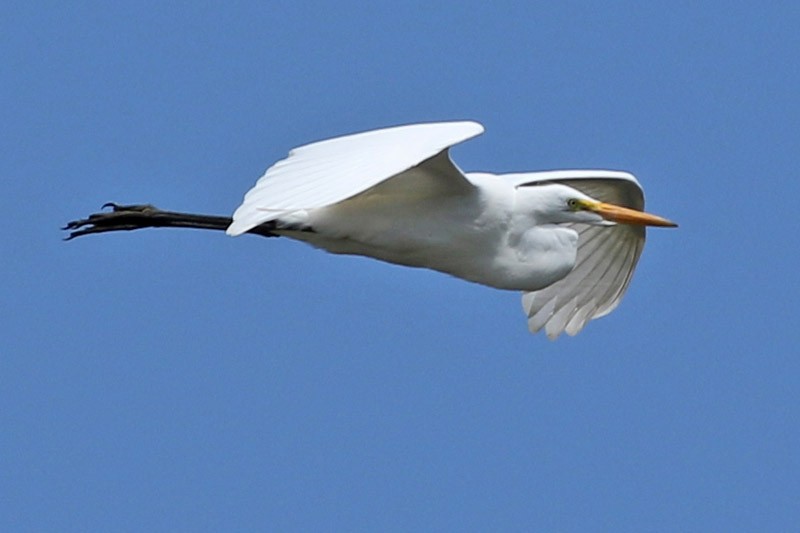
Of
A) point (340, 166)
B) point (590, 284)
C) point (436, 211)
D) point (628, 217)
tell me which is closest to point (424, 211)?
point (436, 211)

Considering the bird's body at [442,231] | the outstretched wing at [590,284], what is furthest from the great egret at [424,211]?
the outstretched wing at [590,284]

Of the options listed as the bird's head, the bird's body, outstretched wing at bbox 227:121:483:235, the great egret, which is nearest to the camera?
outstretched wing at bbox 227:121:483:235

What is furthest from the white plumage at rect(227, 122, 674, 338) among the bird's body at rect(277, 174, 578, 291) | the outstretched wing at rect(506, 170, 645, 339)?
the outstretched wing at rect(506, 170, 645, 339)

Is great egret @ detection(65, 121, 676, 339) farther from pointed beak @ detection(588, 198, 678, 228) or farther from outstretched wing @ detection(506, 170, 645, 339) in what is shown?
outstretched wing @ detection(506, 170, 645, 339)

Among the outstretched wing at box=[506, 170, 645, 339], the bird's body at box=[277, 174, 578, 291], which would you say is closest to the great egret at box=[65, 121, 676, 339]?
the bird's body at box=[277, 174, 578, 291]

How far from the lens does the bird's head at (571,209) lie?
9.92 metres

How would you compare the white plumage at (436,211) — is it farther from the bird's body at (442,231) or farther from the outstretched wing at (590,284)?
the outstretched wing at (590,284)

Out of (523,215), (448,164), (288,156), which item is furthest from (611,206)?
(288,156)

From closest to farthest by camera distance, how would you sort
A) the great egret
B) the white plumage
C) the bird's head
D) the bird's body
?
1. the great egret
2. the white plumage
3. the bird's body
4. the bird's head

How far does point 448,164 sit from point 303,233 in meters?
0.81

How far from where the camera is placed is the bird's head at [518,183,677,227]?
32.6 ft

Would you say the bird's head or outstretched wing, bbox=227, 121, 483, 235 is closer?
outstretched wing, bbox=227, 121, 483, 235

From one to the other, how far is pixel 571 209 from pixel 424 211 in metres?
0.82

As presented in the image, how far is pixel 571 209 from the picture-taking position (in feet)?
33.0
